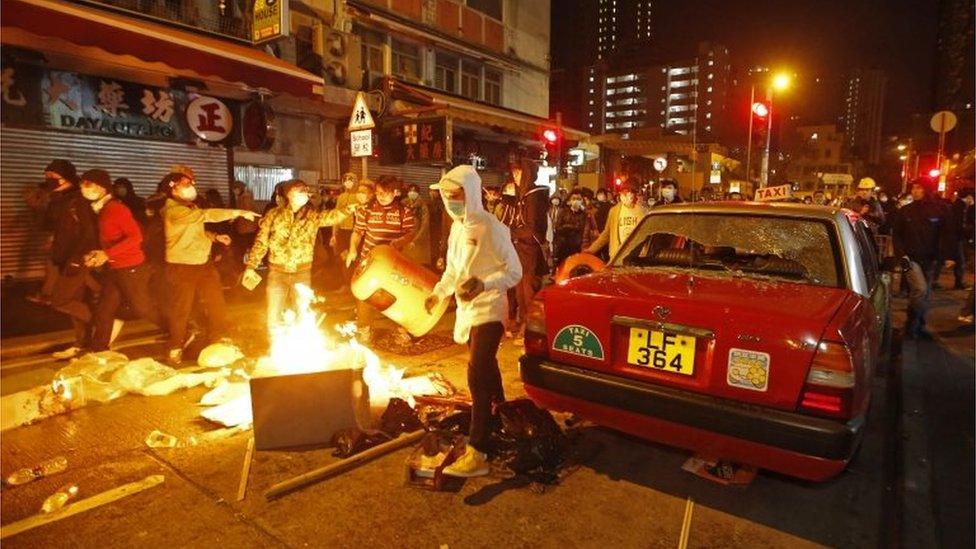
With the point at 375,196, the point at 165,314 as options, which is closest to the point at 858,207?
the point at 375,196

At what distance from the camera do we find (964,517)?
3236 millimetres

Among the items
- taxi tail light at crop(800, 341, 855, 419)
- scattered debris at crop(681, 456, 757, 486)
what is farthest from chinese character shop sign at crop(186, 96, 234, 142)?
taxi tail light at crop(800, 341, 855, 419)

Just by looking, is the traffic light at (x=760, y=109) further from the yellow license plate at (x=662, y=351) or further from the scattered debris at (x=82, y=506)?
the scattered debris at (x=82, y=506)

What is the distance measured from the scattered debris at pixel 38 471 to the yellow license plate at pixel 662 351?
360 cm

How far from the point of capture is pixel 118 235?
19.1ft

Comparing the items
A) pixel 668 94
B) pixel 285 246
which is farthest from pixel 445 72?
pixel 668 94

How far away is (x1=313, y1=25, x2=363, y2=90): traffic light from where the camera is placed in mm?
13289

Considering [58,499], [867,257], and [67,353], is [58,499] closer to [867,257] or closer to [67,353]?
[67,353]

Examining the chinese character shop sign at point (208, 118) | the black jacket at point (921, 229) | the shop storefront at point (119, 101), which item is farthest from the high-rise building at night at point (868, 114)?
the chinese character shop sign at point (208, 118)

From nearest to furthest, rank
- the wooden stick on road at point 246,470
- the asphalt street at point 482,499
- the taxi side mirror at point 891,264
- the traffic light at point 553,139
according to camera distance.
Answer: the asphalt street at point 482,499, the wooden stick on road at point 246,470, the taxi side mirror at point 891,264, the traffic light at point 553,139

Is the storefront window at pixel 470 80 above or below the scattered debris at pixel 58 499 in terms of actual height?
above

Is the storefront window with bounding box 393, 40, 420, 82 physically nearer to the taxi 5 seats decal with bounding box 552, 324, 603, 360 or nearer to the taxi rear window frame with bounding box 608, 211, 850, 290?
the taxi rear window frame with bounding box 608, 211, 850, 290

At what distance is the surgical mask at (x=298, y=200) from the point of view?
5746 mm

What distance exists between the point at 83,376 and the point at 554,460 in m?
4.02
